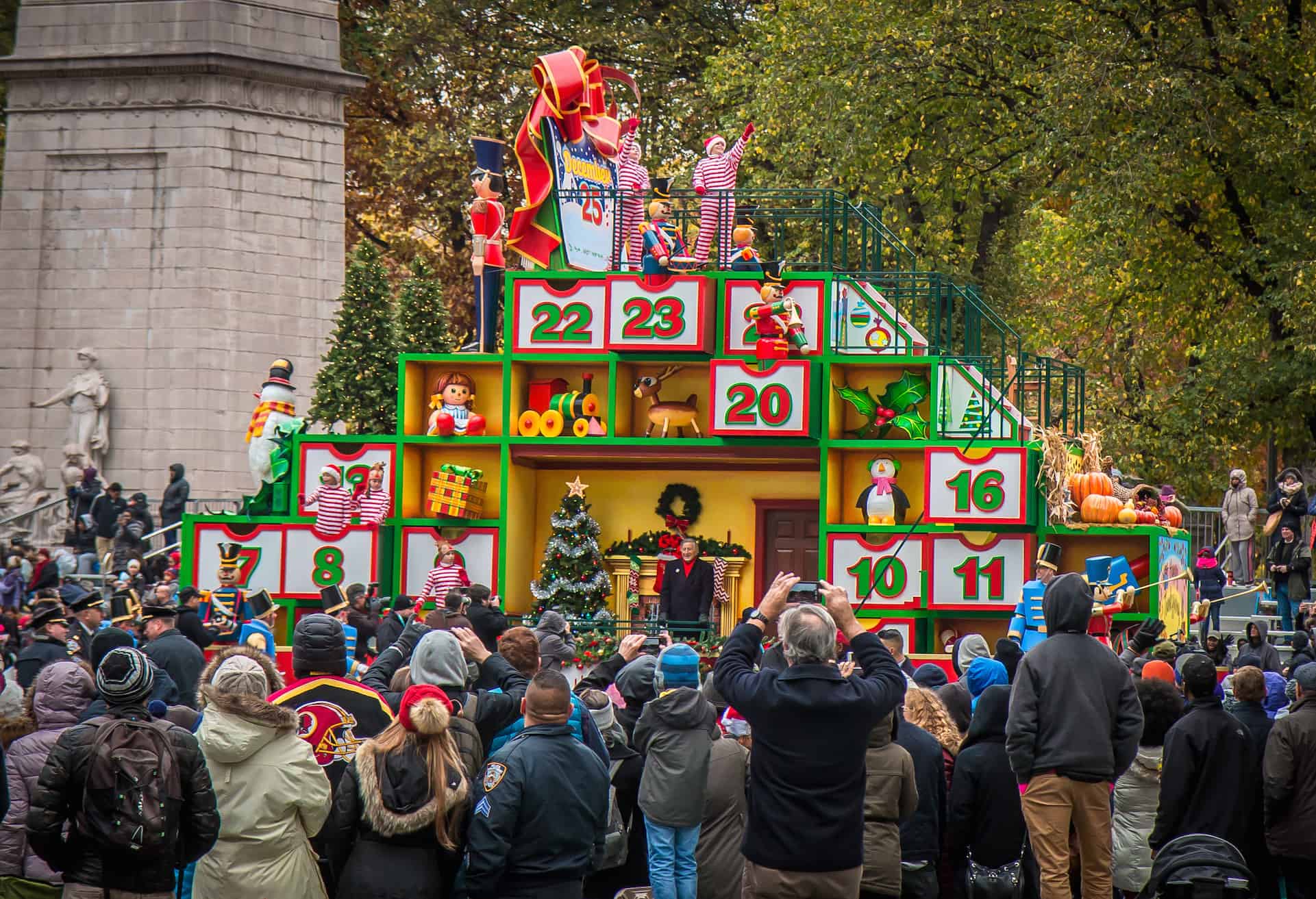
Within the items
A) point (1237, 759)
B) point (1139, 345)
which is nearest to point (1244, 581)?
point (1139, 345)

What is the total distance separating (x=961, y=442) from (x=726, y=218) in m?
4.93

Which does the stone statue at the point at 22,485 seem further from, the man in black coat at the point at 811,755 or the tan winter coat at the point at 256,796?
→ the man in black coat at the point at 811,755

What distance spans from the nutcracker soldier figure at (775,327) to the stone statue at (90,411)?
44.0 feet

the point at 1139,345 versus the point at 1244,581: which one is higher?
the point at 1139,345

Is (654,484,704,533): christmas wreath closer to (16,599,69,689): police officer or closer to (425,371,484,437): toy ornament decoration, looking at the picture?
(425,371,484,437): toy ornament decoration

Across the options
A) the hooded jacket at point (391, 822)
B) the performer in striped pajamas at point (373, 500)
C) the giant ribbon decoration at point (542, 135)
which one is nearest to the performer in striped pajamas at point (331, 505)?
the performer in striped pajamas at point (373, 500)

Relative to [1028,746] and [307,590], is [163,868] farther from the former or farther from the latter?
[307,590]

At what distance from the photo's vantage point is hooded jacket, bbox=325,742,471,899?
8078 millimetres

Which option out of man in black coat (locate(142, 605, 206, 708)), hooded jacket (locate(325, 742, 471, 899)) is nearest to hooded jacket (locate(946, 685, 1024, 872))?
hooded jacket (locate(325, 742, 471, 899))

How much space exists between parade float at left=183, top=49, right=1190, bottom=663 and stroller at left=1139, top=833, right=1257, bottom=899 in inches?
511

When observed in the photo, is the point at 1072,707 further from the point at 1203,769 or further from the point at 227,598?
the point at 227,598

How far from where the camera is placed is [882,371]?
22.9 m

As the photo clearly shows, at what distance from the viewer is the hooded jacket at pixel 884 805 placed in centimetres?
872

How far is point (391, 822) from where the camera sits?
26.4ft
